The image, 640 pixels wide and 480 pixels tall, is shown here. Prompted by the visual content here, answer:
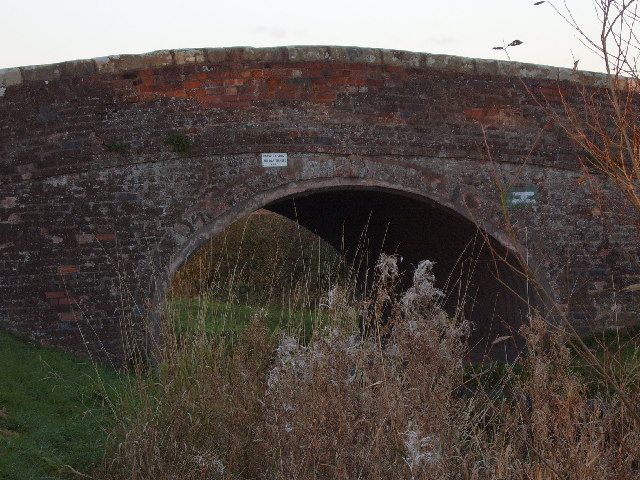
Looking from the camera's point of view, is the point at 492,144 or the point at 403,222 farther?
the point at 403,222

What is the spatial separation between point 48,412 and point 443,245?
510cm

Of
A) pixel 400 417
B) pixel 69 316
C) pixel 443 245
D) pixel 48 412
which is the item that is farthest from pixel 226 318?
pixel 443 245

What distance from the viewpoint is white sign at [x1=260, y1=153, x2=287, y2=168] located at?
8562mm

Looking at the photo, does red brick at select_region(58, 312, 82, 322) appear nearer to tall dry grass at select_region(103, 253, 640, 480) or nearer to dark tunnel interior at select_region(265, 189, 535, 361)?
dark tunnel interior at select_region(265, 189, 535, 361)

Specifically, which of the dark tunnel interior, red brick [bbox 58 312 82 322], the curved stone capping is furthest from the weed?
red brick [bbox 58 312 82 322]

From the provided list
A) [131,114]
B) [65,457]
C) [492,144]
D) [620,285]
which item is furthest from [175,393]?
[620,285]

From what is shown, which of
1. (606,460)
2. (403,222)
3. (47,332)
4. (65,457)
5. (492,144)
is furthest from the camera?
(403,222)

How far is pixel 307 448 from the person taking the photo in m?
4.15

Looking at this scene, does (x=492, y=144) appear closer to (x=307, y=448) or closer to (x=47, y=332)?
(x=47, y=332)

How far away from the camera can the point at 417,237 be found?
11.0m

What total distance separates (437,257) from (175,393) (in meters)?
5.60

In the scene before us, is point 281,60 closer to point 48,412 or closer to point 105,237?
point 105,237

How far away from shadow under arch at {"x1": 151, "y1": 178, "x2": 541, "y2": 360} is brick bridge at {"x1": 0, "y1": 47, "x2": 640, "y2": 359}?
37 mm

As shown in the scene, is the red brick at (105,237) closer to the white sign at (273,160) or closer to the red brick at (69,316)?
the red brick at (69,316)
